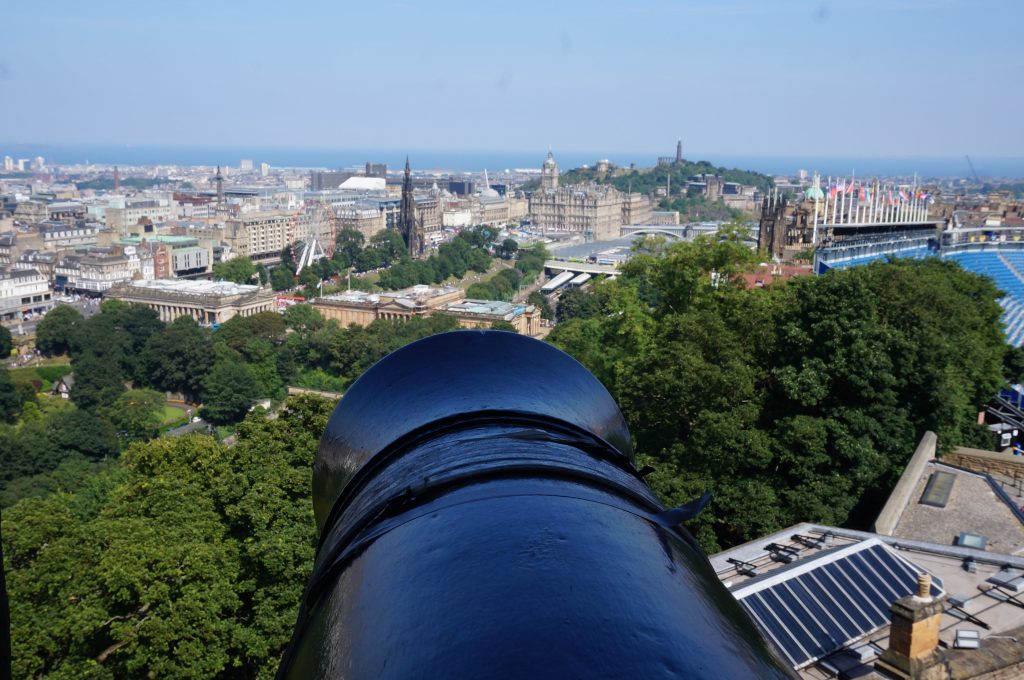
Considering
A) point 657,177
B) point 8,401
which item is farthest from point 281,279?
point 657,177

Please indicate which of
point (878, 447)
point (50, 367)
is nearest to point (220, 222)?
point (50, 367)

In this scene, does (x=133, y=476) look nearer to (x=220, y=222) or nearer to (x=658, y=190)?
(x=220, y=222)

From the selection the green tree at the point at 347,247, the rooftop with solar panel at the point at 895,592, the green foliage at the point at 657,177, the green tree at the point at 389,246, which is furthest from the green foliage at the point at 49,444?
the green foliage at the point at 657,177

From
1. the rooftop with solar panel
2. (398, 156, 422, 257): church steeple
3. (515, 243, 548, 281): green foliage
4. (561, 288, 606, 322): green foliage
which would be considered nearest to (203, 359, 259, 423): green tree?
(561, 288, 606, 322): green foliage

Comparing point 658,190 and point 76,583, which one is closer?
point 76,583

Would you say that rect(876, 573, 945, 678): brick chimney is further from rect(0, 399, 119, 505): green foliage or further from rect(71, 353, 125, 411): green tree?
rect(71, 353, 125, 411): green tree
